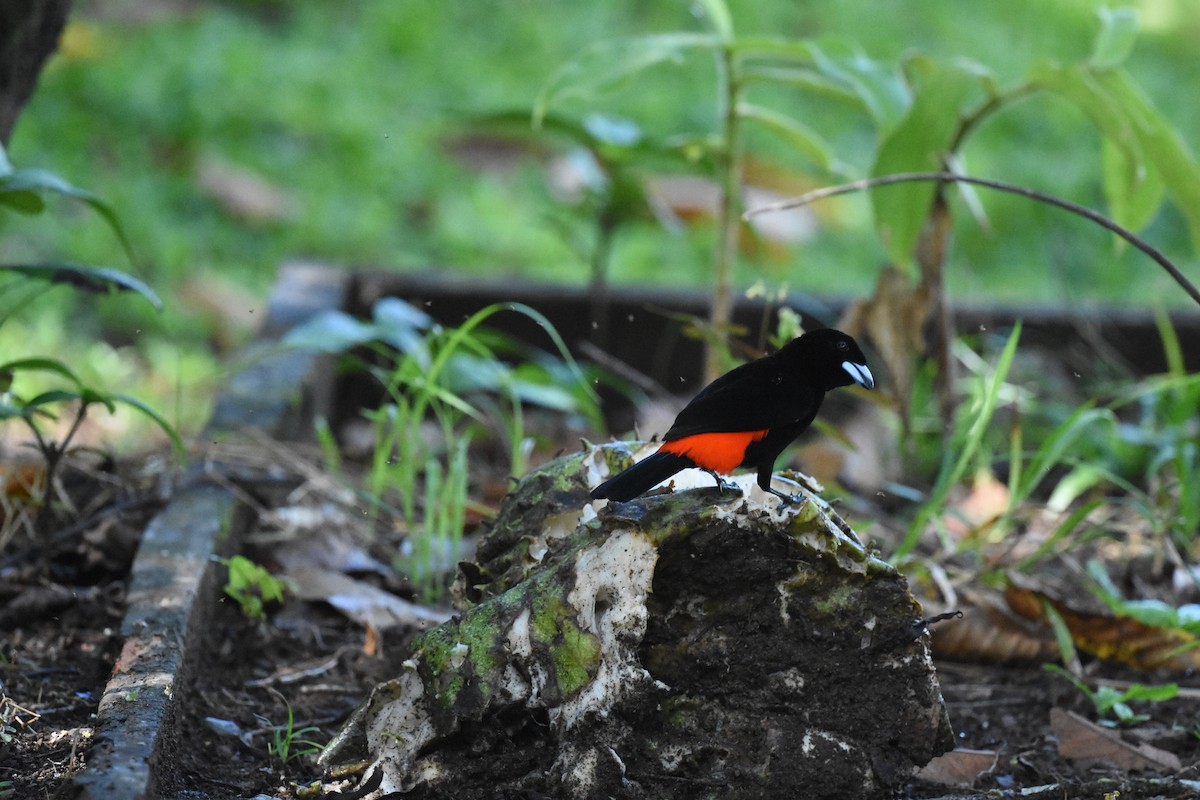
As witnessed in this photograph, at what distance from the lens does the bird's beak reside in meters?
1.85

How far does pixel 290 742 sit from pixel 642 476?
0.69 m

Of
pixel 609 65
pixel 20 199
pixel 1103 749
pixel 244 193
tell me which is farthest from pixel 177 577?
pixel 244 193

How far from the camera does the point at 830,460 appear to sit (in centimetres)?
338

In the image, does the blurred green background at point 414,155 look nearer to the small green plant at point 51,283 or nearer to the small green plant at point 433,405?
the small green plant at point 433,405

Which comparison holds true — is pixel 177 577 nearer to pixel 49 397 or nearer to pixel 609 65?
pixel 49 397

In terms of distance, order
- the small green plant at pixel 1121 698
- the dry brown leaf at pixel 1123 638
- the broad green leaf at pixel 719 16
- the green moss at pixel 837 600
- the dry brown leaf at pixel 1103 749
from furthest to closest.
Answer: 1. the broad green leaf at pixel 719 16
2. the dry brown leaf at pixel 1123 638
3. the small green plant at pixel 1121 698
4. the dry brown leaf at pixel 1103 749
5. the green moss at pixel 837 600

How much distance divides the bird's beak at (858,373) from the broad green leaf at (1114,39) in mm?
1394

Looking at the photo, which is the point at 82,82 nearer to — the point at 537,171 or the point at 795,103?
the point at 537,171

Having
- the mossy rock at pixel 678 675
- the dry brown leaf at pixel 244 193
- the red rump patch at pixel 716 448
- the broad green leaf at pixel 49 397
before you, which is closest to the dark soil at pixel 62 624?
the broad green leaf at pixel 49 397

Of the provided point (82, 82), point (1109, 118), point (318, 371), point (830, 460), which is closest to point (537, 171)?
point (82, 82)

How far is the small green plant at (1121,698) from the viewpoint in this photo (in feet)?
7.18

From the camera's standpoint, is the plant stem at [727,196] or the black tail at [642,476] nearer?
the black tail at [642,476]

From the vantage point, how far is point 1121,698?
221cm

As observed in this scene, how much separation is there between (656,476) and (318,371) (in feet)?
7.55
